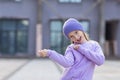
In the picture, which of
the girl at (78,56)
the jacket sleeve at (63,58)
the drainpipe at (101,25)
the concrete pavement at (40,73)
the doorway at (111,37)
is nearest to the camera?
the jacket sleeve at (63,58)

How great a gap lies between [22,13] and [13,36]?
7.48 feet

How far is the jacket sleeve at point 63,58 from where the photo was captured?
11.6 feet

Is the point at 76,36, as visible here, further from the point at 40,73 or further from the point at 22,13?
the point at 22,13

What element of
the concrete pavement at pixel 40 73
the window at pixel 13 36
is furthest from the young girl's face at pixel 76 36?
the window at pixel 13 36

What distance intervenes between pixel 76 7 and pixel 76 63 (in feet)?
118

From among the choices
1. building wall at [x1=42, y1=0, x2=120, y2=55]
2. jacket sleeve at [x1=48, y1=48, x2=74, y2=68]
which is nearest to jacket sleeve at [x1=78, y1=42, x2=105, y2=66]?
jacket sleeve at [x1=48, y1=48, x2=74, y2=68]

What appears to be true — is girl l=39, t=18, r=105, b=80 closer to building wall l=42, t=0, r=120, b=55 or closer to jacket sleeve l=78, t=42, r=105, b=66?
jacket sleeve l=78, t=42, r=105, b=66

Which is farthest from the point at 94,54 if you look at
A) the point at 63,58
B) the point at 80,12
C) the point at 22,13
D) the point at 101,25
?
the point at 22,13

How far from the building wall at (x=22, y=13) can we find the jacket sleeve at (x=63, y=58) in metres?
35.5

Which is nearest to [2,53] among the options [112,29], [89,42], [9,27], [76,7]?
[9,27]

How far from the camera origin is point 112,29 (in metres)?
41.1

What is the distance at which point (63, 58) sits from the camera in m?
3.56

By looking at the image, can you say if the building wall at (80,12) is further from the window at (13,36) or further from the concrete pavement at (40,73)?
the concrete pavement at (40,73)

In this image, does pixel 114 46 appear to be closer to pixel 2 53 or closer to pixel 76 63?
pixel 2 53
